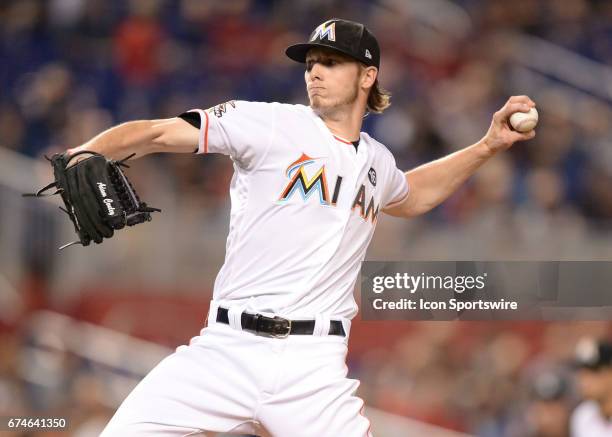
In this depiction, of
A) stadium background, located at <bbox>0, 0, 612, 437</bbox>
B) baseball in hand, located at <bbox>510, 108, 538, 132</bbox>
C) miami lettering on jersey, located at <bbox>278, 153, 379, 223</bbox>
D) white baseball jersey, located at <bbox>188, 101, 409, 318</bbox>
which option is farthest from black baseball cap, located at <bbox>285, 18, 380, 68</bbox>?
stadium background, located at <bbox>0, 0, 612, 437</bbox>

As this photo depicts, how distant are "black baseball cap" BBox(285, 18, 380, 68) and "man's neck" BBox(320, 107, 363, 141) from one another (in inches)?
8.1

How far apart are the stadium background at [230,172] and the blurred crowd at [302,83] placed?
0.6 inches

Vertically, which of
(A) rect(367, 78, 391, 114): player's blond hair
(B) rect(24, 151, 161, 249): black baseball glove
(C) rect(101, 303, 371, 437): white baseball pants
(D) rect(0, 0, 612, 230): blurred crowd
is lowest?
(C) rect(101, 303, 371, 437): white baseball pants

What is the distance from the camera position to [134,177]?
6.96 meters

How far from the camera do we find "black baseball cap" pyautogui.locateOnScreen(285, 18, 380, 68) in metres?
3.71

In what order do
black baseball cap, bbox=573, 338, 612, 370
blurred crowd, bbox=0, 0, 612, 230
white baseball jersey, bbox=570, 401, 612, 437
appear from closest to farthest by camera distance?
black baseball cap, bbox=573, 338, 612, 370 → white baseball jersey, bbox=570, 401, 612, 437 → blurred crowd, bbox=0, 0, 612, 230

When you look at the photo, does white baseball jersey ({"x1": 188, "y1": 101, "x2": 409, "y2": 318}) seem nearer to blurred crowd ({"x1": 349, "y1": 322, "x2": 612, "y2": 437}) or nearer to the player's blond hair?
the player's blond hair

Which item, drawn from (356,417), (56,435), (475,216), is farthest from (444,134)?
(356,417)

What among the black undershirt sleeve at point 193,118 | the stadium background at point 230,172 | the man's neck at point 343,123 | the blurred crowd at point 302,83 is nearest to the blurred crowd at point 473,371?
the stadium background at point 230,172

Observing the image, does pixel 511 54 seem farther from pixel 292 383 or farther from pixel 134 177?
pixel 292 383

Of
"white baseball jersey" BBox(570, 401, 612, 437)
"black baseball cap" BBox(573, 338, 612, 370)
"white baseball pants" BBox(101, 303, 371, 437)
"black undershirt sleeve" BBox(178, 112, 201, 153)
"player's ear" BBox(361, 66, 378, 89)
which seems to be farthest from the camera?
"white baseball jersey" BBox(570, 401, 612, 437)

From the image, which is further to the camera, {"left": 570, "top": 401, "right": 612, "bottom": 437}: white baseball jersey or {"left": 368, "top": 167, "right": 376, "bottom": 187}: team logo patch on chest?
{"left": 570, "top": 401, "right": 612, "bottom": 437}: white baseball jersey

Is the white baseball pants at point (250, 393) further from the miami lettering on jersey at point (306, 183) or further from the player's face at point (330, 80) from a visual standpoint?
the player's face at point (330, 80)

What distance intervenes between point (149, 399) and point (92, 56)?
5.27m
